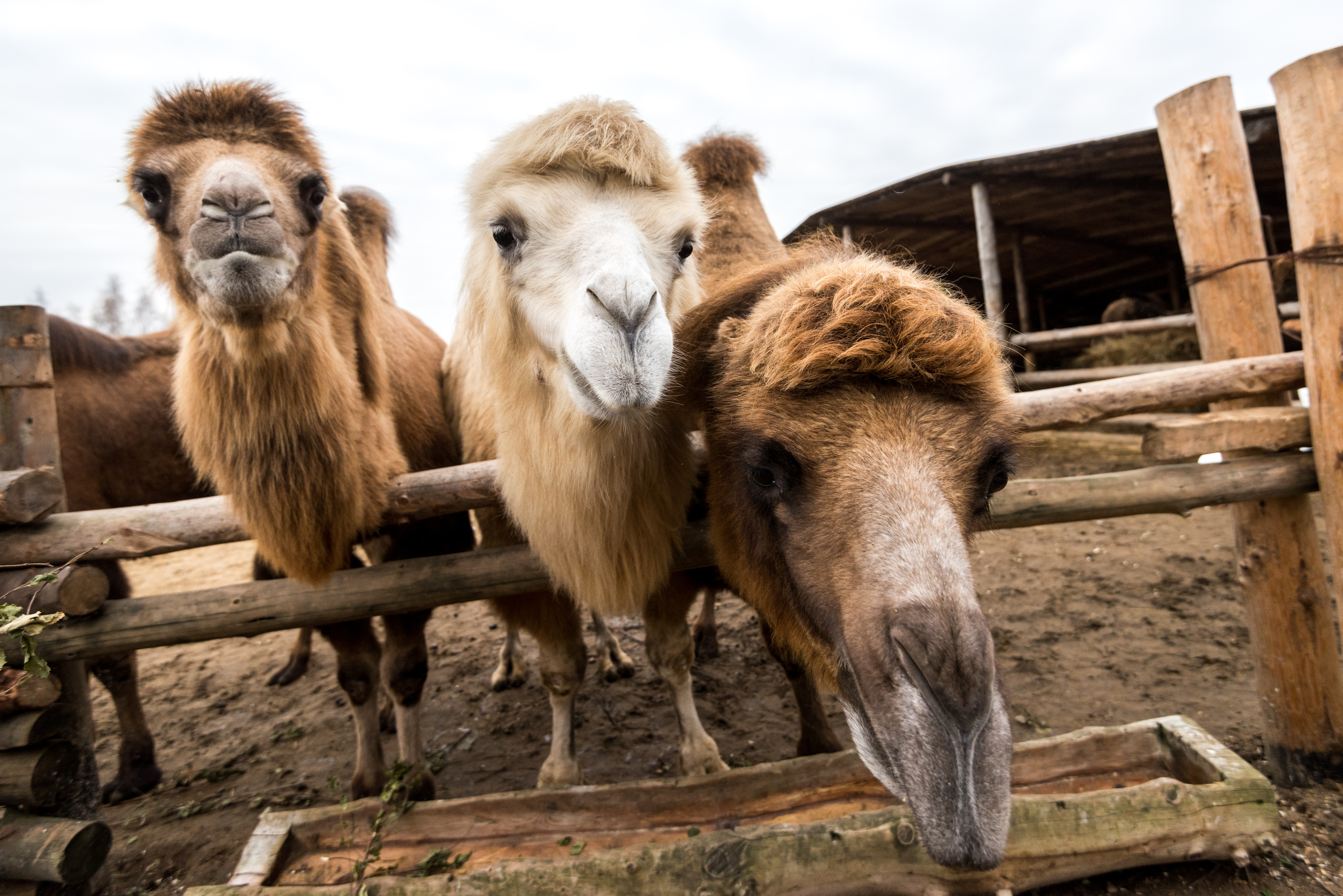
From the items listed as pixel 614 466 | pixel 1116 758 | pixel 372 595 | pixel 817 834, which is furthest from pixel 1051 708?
pixel 372 595

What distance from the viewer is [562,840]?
234 cm

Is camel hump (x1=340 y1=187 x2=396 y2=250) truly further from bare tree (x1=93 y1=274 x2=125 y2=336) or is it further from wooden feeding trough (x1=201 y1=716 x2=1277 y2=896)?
bare tree (x1=93 y1=274 x2=125 y2=336)

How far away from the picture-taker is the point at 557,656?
3.06 meters

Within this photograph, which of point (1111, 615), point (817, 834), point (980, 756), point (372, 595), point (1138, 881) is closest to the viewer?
point (980, 756)

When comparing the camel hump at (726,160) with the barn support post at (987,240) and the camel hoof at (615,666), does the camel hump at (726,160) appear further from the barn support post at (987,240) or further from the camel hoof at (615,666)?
the barn support post at (987,240)

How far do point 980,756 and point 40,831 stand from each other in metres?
3.30

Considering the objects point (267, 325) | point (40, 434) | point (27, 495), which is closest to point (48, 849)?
point (27, 495)

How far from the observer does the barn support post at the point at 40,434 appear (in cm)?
269

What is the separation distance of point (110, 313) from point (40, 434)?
156ft

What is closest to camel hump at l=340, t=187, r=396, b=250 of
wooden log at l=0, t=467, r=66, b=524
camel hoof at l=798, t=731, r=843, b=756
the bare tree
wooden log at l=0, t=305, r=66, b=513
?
wooden log at l=0, t=305, r=66, b=513

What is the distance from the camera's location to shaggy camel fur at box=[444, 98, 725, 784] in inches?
65.4

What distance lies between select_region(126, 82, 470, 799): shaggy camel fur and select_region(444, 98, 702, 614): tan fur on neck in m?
0.63

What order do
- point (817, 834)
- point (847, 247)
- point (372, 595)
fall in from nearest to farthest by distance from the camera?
1. point (817, 834)
2. point (847, 247)
3. point (372, 595)

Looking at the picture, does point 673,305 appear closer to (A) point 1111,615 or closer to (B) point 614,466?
(B) point 614,466
